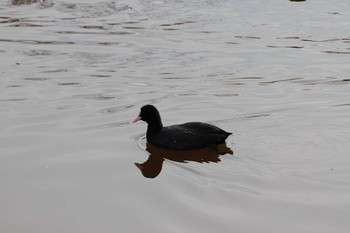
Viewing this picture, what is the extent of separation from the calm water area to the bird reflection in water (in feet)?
0.13

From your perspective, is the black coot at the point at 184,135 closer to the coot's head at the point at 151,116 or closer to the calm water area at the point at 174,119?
the coot's head at the point at 151,116

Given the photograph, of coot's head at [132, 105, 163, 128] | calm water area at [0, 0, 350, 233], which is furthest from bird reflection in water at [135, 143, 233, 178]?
coot's head at [132, 105, 163, 128]

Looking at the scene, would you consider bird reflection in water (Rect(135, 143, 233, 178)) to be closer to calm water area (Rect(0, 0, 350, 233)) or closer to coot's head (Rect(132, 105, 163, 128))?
calm water area (Rect(0, 0, 350, 233))

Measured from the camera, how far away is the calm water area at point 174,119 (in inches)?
281

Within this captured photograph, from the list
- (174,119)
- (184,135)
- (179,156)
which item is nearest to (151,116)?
(184,135)

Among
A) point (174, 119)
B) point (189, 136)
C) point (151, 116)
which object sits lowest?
point (174, 119)

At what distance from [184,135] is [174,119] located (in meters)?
1.70

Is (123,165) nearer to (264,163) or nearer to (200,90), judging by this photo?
(264,163)

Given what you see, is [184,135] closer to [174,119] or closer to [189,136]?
[189,136]

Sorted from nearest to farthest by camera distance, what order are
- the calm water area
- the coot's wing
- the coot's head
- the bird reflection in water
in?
the calm water area
the bird reflection in water
the coot's wing
the coot's head

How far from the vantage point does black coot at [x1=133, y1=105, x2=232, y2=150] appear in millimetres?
9211

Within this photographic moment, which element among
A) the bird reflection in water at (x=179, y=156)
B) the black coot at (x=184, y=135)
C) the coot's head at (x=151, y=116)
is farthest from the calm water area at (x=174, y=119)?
the coot's head at (x=151, y=116)

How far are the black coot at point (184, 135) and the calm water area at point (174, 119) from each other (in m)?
0.18

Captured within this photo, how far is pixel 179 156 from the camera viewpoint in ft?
30.6
